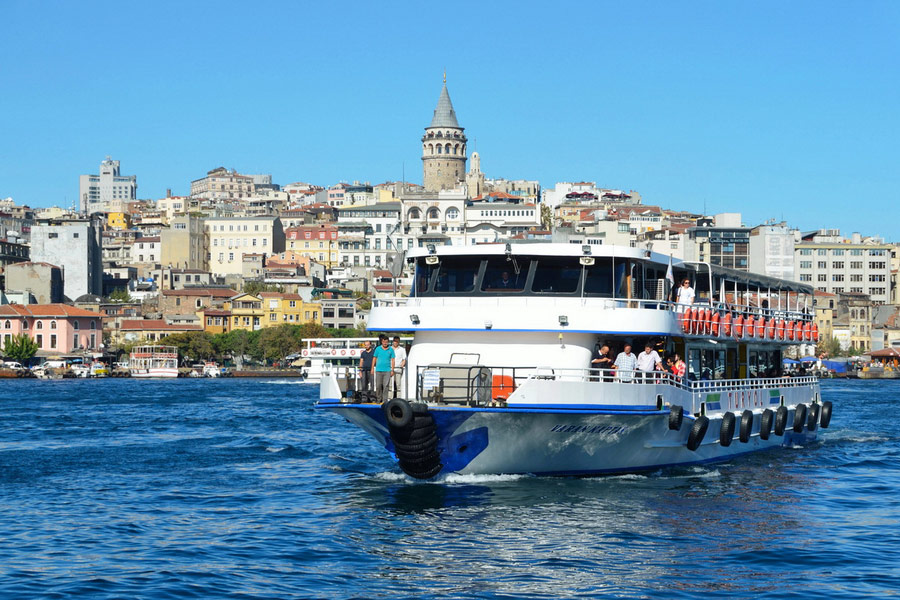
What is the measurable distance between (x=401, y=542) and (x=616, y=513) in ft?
12.1

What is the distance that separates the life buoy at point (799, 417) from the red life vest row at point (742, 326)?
5.54ft

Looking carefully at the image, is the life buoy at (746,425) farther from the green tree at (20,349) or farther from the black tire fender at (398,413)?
the green tree at (20,349)

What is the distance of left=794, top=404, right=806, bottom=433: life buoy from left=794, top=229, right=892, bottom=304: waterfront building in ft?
383

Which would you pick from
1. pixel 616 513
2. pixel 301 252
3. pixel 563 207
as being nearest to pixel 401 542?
pixel 616 513

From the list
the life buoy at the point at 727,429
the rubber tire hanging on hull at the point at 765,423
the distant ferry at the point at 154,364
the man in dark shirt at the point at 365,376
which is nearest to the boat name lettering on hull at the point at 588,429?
the man in dark shirt at the point at 365,376

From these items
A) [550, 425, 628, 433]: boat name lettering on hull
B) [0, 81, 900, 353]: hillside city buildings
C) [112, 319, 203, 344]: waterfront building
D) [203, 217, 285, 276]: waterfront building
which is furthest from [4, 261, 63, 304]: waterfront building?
[550, 425, 628, 433]: boat name lettering on hull

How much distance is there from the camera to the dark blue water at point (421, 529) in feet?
50.6

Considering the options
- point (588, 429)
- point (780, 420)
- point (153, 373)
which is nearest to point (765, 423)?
point (780, 420)

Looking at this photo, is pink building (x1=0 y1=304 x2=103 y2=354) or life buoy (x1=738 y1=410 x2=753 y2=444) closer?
life buoy (x1=738 y1=410 x2=753 y2=444)

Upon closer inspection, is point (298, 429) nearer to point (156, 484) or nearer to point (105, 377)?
point (156, 484)

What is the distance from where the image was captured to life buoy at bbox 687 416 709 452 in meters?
23.8

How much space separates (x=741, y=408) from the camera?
27.9 meters

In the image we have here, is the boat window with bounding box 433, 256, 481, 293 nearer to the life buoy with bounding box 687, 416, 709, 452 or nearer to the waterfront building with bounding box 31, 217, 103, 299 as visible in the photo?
the life buoy with bounding box 687, 416, 709, 452

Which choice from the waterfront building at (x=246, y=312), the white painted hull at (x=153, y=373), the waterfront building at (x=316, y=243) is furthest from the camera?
the waterfront building at (x=316, y=243)
